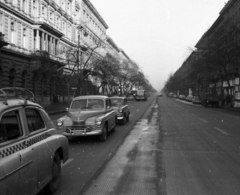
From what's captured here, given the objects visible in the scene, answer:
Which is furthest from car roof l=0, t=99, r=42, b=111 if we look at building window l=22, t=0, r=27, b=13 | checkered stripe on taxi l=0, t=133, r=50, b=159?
building window l=22, t=0, r=27, b=13

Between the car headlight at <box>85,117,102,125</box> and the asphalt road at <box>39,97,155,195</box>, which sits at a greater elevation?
the car headlight at <box>85,117,102,125</box>

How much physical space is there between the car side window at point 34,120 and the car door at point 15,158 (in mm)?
327

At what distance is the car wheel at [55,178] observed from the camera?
16.1 ft

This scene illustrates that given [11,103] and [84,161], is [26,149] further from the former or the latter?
[84,161]

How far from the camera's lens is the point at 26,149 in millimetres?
3984

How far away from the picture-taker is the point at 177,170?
21.1 feet

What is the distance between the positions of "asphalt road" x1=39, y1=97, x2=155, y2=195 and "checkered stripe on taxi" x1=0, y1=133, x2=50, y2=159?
3.50ft

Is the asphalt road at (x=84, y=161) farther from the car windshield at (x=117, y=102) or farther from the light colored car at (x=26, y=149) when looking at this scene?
the car windshield at (x=117, y=102)

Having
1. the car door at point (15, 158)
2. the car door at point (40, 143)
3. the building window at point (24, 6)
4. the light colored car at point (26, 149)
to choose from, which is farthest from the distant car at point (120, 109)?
the building window at point (24, 6)

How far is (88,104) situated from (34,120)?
269 inches

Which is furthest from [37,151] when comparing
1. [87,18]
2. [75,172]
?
[87,18]

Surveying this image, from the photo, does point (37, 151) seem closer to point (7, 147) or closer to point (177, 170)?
point (7, 147)

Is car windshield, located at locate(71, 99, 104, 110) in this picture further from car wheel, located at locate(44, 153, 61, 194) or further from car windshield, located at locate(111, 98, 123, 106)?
car wheel, located at locate(44, 153, 61, 194)

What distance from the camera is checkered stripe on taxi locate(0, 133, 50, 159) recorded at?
11.3 feet
